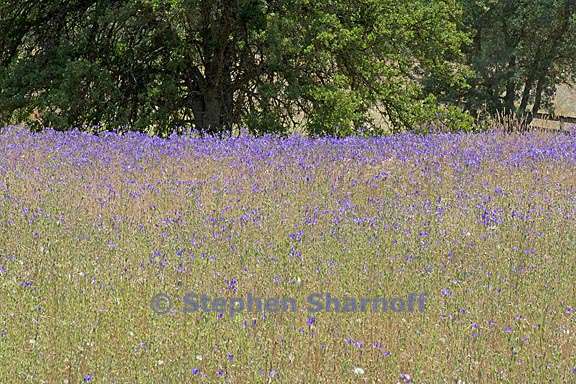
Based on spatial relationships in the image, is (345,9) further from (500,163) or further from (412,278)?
(412,278)

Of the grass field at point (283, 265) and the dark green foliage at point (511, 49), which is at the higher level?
the dark green foliage at point (511, 49)

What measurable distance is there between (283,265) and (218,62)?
10628 mm

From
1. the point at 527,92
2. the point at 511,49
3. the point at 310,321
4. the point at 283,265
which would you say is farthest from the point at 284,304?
the point at 527,92

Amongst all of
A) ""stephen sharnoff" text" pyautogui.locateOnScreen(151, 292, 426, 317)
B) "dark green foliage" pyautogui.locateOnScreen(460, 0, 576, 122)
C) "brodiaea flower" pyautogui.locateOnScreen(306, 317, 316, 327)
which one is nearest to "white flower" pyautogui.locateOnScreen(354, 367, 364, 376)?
"brodiaea flower" pyautogui.locateOnScreen(306, 317, 316, 327)

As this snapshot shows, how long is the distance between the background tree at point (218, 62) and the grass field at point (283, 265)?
568 cm

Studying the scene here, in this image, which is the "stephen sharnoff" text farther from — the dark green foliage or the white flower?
the dark green foliage

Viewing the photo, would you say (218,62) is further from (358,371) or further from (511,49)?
(511,49)

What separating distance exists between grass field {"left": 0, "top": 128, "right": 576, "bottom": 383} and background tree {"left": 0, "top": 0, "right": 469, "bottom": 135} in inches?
223

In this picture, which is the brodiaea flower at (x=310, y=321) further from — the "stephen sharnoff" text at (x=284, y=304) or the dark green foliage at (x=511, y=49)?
the dark green foliage at (x=511, y=49)

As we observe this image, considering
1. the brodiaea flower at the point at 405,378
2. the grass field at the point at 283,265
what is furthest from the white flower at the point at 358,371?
the brodiaea flower at the point at 405,378

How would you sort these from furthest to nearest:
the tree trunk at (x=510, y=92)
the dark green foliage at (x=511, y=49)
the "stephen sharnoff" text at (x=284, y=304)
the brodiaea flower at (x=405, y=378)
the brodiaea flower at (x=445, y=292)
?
the tree trunk at (x=510, y=92) < the dark green foliage at (x=511, y=49) < the brodiaea flower at (x=445, y=292) < the "stephen sharnoff" text at (x=284, y=304) < the brodiaea flower at (x=405, y=378)

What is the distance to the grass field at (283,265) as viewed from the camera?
156 inches

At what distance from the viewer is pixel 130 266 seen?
5105mm

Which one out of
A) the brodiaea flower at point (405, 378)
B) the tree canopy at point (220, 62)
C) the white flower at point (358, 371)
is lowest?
the brodiaea flower at point (405, 378)
